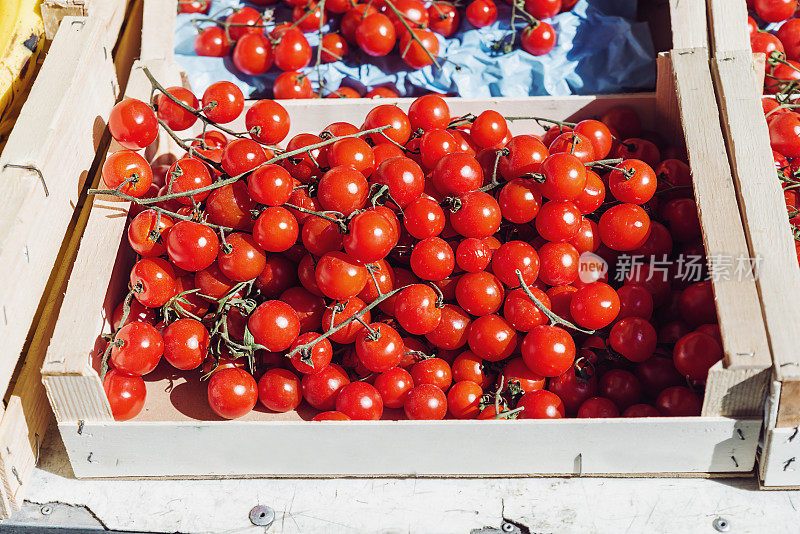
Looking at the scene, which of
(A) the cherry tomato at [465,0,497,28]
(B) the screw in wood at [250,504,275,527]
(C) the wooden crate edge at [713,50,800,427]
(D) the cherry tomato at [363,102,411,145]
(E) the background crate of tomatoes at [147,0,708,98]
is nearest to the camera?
(C) the wooden crate edge at [713,50,800,427]

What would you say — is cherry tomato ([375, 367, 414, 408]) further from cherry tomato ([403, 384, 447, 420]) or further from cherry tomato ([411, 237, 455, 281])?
cherry tomato ([411, 237, 455, 281])

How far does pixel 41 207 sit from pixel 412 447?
0.87 metres

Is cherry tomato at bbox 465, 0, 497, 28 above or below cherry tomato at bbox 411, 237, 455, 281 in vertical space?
above

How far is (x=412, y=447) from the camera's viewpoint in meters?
1.38

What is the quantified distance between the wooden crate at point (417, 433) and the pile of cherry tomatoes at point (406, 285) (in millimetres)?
68

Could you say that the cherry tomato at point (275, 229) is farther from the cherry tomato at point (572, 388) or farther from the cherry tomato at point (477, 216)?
the cherry tomato at point (572, 388)

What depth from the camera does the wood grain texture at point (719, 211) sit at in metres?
1.27

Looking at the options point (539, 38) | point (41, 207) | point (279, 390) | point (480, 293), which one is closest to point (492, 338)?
point (480, 293)

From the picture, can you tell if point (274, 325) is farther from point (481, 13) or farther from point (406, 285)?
point (481, 13)

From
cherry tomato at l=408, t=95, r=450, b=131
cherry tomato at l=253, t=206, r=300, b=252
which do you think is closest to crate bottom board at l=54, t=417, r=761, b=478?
cherry tomato at l=253, t=206, r=300, b=252

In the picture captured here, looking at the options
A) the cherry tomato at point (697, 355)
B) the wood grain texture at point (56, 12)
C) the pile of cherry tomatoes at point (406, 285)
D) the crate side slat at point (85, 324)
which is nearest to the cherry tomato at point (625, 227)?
the pile of cherry tomatoes at point (406, 285)

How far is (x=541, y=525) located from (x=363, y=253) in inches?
23.1

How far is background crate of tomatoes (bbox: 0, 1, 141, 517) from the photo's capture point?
4.51 ft

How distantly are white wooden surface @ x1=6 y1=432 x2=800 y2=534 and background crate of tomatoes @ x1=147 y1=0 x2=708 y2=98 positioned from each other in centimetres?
111
